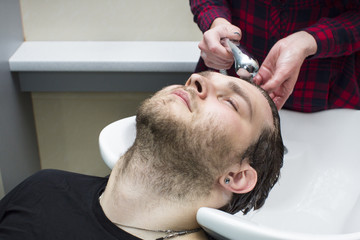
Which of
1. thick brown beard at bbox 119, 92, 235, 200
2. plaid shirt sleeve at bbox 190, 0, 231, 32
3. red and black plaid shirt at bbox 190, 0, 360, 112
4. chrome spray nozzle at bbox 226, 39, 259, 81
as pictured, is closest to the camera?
thick brown beard at bbox 119, 92, 235, 200

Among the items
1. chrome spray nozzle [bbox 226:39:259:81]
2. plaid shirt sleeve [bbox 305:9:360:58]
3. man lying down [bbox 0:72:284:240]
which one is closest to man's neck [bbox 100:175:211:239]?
man lying down [bbox 0:72:284:240]

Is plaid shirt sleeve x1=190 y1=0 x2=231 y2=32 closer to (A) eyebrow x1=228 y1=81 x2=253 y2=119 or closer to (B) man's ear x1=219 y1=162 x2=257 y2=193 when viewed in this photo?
(A) eyebrow x1=228 y1=81 x2=253 y2=119

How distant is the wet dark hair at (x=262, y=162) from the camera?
3.66ft

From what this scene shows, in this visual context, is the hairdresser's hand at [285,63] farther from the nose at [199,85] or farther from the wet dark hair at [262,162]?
the nose at [199,85]

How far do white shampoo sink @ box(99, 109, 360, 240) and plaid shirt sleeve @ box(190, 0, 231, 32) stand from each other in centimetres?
39

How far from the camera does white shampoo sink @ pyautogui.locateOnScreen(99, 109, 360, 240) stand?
1.31m

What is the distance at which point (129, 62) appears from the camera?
5.86 ft

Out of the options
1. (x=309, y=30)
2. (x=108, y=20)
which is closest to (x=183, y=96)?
(x=309, y=30)

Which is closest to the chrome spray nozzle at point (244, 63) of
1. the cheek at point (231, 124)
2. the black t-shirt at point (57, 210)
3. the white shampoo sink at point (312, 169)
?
the cheek at point (231, 124)

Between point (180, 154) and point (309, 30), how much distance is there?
1.80ft

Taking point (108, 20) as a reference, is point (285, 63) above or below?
above

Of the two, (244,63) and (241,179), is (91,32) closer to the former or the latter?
(244,63)

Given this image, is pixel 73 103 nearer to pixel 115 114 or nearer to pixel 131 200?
pixel 115 114

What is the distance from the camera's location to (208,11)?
4.73 ft
